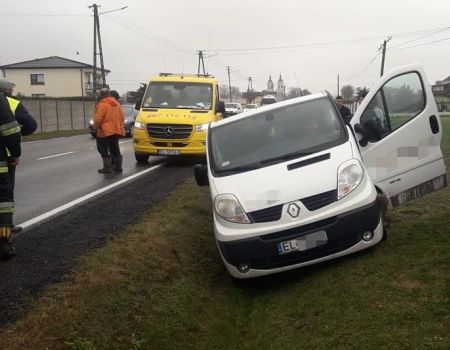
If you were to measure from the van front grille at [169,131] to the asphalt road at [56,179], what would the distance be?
2.87 ft

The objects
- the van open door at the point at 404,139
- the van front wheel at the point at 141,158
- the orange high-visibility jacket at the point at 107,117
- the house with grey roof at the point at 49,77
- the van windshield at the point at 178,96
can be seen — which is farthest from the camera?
the house with grey roof at the point at 49,77

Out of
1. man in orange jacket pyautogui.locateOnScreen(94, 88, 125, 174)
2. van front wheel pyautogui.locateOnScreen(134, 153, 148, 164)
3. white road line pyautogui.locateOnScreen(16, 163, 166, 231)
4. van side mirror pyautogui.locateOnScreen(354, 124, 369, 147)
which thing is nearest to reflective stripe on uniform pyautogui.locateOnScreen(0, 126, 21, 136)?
white road line pyautogui.locateOnScreen(16, 163, 166, 231)

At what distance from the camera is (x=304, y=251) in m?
4.74

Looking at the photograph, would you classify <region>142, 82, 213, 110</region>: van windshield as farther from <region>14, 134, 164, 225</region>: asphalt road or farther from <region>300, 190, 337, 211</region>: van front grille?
<region>300, 190, 337, 211</region>: van front grille

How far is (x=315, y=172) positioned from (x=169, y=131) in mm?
7801

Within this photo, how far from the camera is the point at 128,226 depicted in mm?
6312

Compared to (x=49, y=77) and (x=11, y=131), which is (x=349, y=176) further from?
(x=49, y=77)

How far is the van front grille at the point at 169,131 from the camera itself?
40.5 feet

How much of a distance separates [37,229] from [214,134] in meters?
2.38

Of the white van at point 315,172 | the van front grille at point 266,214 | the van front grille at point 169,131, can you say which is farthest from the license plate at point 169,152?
the van front grille at point 266,214

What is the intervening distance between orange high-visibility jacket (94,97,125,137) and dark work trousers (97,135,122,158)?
4.3 inches

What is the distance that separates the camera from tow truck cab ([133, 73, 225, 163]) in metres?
12.3

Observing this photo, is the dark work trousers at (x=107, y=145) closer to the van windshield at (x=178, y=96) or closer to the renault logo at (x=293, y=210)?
the van windshield at (x=178, y=96)

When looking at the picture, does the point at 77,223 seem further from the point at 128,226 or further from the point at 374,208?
the point at 374,208
